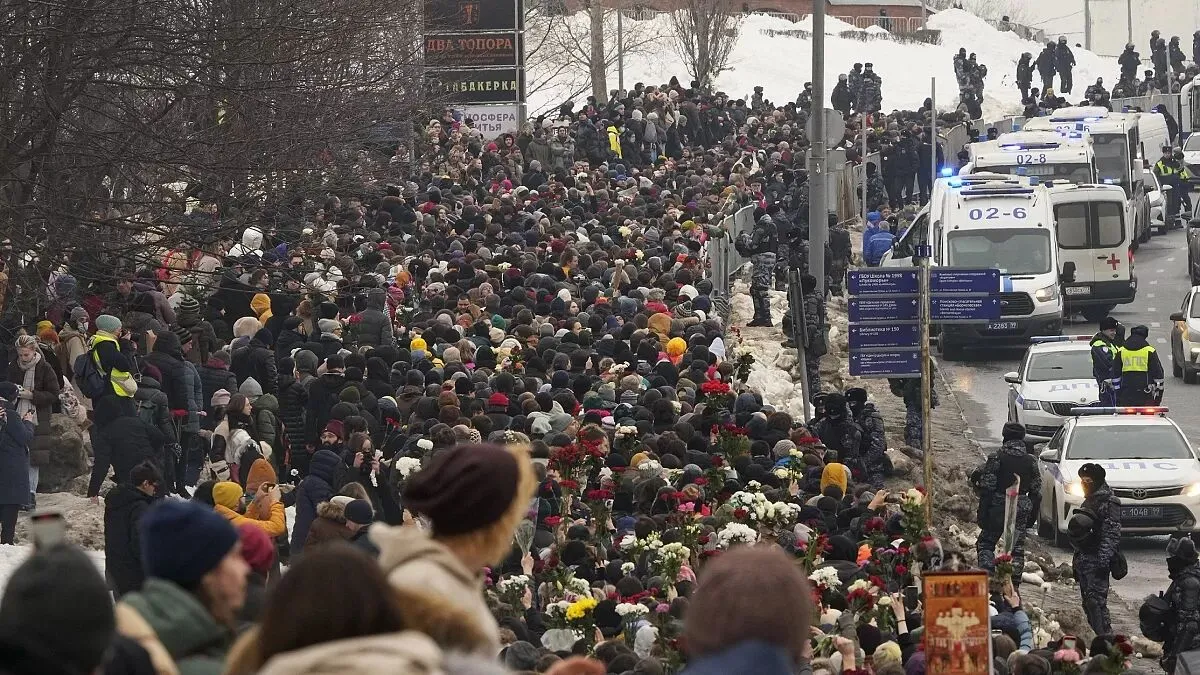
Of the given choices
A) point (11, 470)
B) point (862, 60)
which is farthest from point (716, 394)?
point (862, 60)

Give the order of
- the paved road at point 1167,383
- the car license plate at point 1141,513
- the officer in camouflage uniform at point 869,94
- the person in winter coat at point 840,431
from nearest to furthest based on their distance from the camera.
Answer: the paved road at point 1167,383
the car license plate at point 1141,513
the person in winter coat at point 840,431
the officer in camouflage uniform at point 869,94

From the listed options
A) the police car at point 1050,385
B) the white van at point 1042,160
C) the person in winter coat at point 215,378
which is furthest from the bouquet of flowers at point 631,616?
the white van at point 1042,160

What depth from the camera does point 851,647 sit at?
1041 cm

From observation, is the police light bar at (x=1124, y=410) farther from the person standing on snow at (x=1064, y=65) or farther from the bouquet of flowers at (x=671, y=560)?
the person standing on snow at (x=1064, y=65)

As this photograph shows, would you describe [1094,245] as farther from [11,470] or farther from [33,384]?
[11,470]

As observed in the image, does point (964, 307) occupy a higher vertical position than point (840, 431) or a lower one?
higher

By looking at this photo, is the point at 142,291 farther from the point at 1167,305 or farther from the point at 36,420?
the point at 1167,305

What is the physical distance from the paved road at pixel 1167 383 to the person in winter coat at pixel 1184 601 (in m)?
3.41

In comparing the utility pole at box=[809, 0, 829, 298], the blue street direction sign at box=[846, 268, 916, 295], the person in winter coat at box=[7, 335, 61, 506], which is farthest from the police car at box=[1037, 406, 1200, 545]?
the person in winter coat at box=[7, 335, 61, 506]

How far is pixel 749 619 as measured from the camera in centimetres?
410

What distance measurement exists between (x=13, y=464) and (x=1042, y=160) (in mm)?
24815

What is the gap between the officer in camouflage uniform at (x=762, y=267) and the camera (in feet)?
94.8

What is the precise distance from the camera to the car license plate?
18469mm

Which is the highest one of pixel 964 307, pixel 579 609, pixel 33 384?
Result: pixel 964 307
